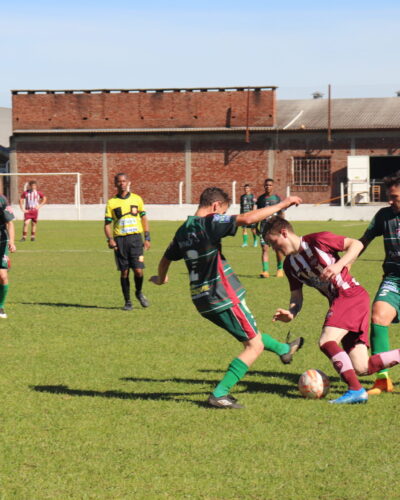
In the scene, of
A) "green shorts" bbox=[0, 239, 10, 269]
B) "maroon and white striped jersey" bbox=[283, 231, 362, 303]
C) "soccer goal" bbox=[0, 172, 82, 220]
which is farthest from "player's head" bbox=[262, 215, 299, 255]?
"soccer goal" bbox=[0, 172, 82, 220]

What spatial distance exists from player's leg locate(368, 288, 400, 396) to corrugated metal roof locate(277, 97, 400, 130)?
44671 millimetres

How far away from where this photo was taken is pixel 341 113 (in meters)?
54.8

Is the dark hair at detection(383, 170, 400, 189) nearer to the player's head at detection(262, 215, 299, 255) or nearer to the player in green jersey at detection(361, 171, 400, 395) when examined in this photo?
the player in green jersey at detection(361, 171, 400, 395)

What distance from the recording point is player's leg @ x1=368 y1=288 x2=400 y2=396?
7402 mm

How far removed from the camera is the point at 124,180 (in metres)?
12.6

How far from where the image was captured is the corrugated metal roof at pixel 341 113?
172 feet

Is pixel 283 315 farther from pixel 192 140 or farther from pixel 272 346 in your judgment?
pixel 192 140

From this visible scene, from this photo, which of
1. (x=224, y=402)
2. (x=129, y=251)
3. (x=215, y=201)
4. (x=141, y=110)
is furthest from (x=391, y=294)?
(x=141, y=110)

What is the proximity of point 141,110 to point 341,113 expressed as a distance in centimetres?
1364

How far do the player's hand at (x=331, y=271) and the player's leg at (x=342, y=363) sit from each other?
0.66 m

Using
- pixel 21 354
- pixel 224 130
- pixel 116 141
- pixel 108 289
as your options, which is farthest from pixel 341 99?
pixel 21 354

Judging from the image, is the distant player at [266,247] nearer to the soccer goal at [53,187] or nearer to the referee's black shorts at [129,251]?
the referee's black shorts at [129,251]

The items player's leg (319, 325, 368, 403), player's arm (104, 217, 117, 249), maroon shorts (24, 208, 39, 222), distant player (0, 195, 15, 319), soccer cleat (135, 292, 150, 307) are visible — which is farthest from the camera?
maroon shorts (24, 208, 39, 222)

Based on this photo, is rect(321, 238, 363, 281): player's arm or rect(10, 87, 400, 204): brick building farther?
rect(10, 87, 400, 204): brick building
